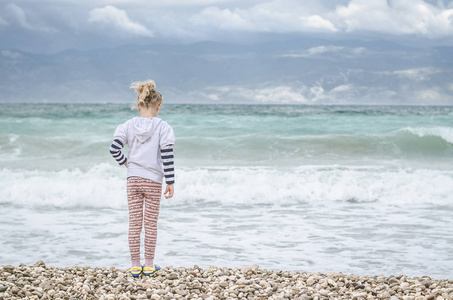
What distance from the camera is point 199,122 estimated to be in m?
24.9

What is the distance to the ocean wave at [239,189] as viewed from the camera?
344 inches

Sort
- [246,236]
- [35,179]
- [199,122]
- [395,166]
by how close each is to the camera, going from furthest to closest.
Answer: [199,122] < [395,166] < [35,179] < [246,236]

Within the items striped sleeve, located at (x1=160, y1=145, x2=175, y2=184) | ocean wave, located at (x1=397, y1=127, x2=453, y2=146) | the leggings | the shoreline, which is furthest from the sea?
ocean wave, located at (x1=397, y1=127, x2=453, y2=146)

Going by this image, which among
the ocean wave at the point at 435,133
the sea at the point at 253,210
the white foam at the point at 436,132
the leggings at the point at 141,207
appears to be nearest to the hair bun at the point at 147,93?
the leggings at the point at 141,207

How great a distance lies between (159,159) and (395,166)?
1020cm

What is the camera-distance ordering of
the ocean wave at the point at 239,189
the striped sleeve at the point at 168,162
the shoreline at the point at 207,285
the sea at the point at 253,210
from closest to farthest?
the shoreline at the point at 207,285
the striped sleeve at the point at 168,162
the sea at the point at 253,210
the ocean wave at the point at 239,189

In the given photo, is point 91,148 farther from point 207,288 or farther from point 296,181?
point 207,288

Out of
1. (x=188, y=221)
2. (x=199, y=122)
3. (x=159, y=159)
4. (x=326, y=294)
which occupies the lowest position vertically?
(x=326, y=294)

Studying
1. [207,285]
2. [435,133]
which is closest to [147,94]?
[207,285]

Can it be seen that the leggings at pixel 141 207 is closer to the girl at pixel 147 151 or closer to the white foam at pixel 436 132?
the girl at pixel 147 151

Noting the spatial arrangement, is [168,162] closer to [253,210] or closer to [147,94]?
[147,94]

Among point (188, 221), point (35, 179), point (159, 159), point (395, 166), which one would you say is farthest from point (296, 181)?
point (159, 159)

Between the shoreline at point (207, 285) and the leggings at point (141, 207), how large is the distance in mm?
285

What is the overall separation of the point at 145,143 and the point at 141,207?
0.57 meters
